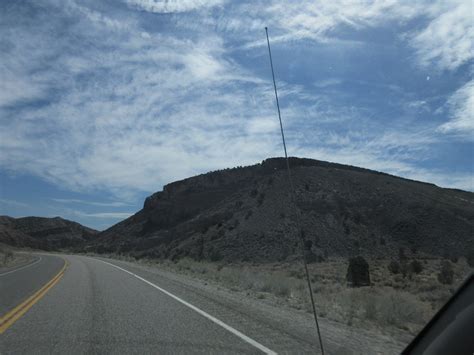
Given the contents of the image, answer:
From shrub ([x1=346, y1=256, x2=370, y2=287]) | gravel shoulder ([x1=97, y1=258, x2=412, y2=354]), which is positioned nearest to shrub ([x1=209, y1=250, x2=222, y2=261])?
shrub ([x1=346, y1=256, x2=370, y2=287])

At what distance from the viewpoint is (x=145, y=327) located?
9.46 meters

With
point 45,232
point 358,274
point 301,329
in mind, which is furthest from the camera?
point 45,232

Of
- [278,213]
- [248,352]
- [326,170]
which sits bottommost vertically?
[248,352]

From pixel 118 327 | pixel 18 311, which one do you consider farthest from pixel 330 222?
pixel 118 327

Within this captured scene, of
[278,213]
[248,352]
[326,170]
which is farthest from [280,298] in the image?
[326,170]

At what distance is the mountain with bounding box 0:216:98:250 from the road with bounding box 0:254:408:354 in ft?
381

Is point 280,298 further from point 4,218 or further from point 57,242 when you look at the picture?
point 4,218

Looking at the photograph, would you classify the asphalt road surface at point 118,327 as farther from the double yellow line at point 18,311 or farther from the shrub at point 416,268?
the shrub at point 416,268

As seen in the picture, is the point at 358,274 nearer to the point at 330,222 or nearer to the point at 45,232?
the point at 330,222

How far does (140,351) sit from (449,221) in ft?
176

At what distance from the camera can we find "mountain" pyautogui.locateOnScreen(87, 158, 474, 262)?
168 ft

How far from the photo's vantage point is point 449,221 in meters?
54.7

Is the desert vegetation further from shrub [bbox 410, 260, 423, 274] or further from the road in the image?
shrub [bbox 410, 260, 423, 274]

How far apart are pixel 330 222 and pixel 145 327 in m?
50.0
